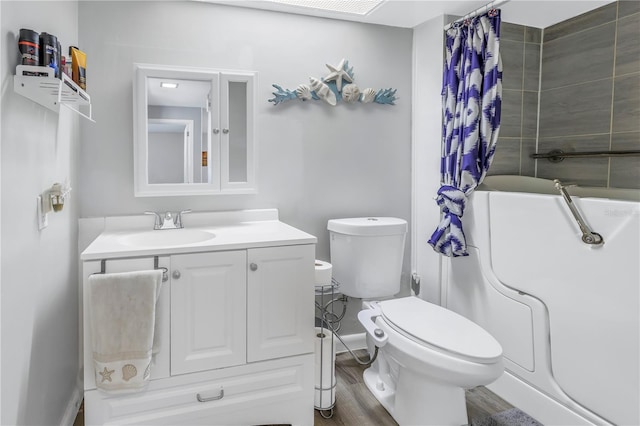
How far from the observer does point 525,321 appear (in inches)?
74.0

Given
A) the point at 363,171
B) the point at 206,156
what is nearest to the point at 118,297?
the point at 206,156

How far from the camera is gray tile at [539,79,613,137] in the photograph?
2330 millimetres

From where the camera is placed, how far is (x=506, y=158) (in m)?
2.57

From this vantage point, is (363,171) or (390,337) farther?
(363,171)

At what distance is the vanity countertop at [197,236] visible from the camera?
1552mm

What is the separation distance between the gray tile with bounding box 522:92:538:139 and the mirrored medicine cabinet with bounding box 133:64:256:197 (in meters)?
1.73

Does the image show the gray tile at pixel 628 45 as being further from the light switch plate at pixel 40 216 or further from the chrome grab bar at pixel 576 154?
the light switch plate at pixel 40 216

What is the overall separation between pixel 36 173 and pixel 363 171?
1.67 meters

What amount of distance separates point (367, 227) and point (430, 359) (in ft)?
2.50

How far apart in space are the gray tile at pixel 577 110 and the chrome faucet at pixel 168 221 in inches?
90.8

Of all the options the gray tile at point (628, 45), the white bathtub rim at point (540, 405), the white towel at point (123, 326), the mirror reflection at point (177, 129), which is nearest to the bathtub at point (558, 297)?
the white bathtub rim at point (540, 405)

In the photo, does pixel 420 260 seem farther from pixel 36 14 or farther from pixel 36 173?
pixel 36 14

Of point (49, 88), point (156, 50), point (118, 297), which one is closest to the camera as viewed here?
point (49, 88)

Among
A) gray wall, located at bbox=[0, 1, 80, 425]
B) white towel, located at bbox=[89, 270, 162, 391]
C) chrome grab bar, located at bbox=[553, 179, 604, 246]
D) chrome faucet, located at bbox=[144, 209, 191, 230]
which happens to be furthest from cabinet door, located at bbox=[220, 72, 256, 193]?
chrome grab bar, located at bbox=[553, 179, 604, 246]
